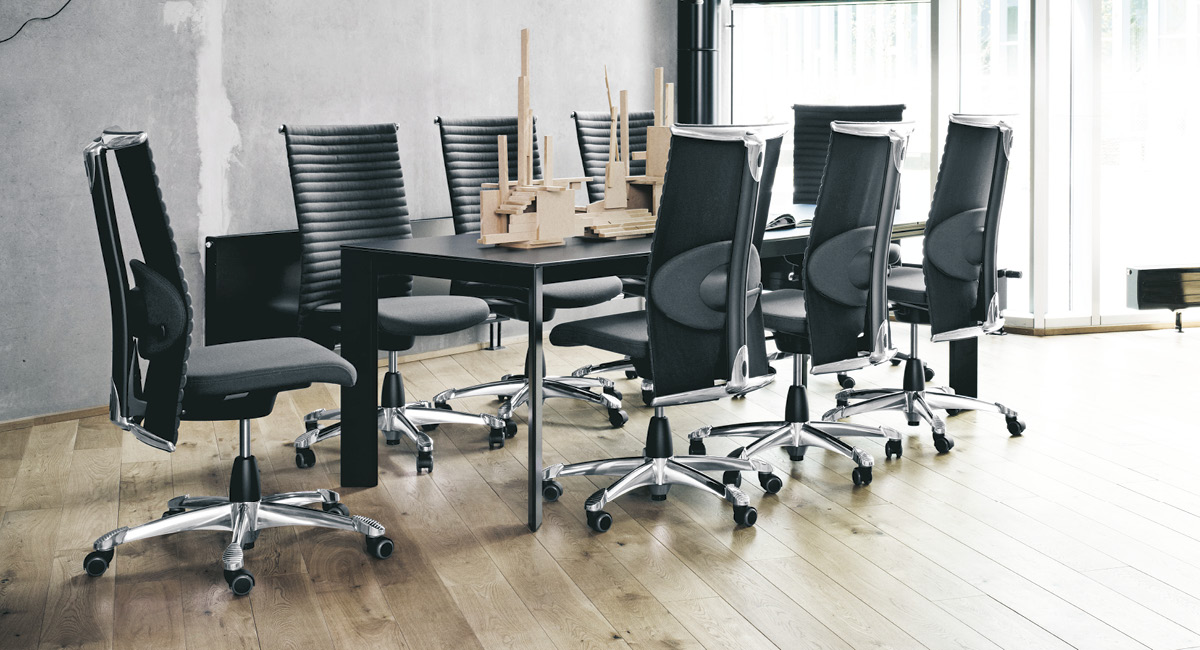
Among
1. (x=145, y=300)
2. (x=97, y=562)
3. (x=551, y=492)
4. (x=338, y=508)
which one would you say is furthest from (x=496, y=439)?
(x=145, y=300)

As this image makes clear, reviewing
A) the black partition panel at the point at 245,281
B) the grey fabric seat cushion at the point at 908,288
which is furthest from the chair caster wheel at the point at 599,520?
the black partition panel at the point at 245,281

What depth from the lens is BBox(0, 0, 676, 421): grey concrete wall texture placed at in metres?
4.54

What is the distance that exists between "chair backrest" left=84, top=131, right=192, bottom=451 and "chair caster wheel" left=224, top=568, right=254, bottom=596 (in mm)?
361

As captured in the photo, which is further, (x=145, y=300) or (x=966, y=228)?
(x=966, y=228)

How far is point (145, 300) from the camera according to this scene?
2.88m

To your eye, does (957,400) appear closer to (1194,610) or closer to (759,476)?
(759,476)

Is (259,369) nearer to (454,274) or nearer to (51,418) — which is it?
(454,274)

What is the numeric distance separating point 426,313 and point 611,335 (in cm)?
95

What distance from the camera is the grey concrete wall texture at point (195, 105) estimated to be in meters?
4.54

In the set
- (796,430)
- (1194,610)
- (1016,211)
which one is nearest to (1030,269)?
(1016,211)

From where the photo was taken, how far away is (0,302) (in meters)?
4.52

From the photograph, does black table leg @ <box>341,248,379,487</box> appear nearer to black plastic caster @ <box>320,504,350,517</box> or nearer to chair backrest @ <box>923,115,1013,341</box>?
black plastic caster @ <box>320,504,350,517</box>

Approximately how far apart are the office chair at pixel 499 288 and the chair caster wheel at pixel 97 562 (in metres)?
1.76

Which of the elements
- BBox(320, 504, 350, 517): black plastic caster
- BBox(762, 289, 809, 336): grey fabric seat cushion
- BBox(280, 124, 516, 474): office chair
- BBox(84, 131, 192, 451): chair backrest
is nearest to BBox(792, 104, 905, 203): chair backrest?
BBox(762, 289, 809, 336): grey fabric seat cushion
